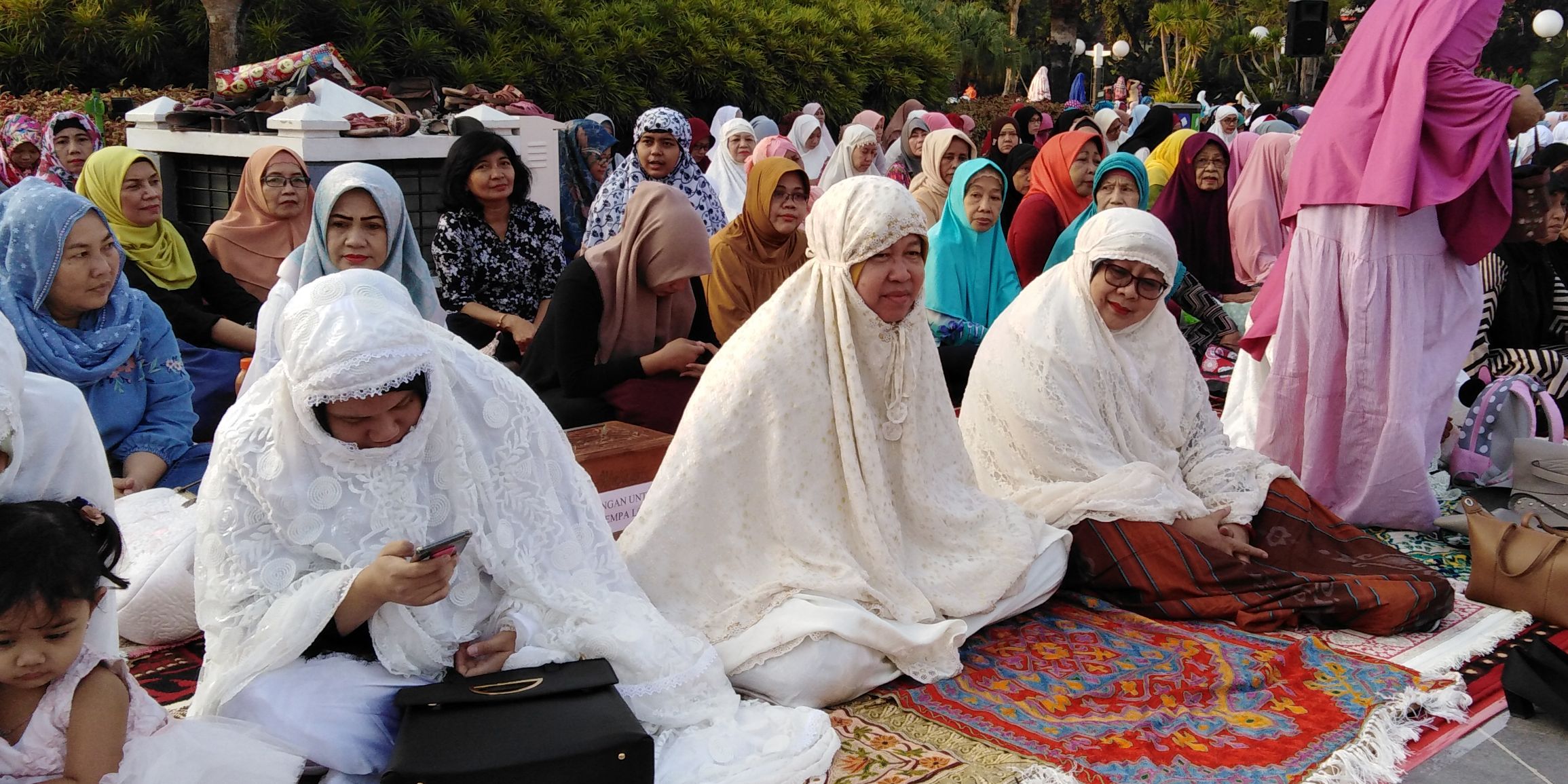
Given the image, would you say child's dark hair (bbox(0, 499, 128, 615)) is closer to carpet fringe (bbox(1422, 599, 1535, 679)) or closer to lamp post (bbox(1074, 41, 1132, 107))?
carpet fringe (bbox(1422, 599, 1535, 679))

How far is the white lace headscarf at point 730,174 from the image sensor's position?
8438mm

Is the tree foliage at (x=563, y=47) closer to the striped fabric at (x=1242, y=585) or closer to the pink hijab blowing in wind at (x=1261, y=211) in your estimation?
the pink hijab blowing in wind at (x=1261, y=211)

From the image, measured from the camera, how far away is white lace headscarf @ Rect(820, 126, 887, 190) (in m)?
9.04

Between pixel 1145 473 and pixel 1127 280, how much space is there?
52 centimetres

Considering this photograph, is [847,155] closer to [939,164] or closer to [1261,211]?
[939,164]

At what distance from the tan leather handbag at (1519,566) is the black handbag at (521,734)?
2.37 meters

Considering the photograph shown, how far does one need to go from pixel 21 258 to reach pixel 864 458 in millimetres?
2235

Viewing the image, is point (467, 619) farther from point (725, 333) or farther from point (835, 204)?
point (725, 333)

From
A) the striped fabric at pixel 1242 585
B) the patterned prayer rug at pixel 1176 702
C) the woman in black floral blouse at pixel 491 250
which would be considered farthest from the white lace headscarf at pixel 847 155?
the patterned prayer rug at pixel 1176 702

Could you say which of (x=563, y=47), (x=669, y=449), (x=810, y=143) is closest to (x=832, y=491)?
(x=669, y=449)

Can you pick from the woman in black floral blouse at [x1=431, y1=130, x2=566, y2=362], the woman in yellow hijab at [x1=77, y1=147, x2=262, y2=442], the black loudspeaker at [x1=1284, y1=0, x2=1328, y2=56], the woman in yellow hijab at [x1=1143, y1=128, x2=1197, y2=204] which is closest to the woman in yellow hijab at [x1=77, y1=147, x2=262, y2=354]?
the woman in yellow hijab at [x1=77, y1=147, x2=262, y2=442]

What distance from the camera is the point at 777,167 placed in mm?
4812

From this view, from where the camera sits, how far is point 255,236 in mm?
5289

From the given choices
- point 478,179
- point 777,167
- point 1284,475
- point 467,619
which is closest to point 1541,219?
point 1284,475
